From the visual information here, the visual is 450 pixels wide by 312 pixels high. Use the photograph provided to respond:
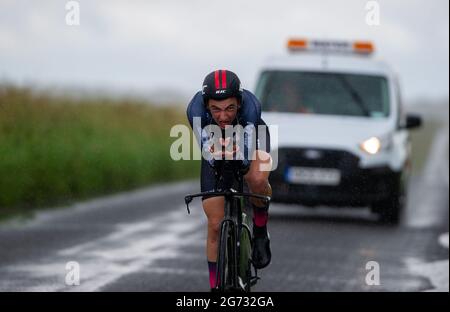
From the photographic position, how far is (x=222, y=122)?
7.73m

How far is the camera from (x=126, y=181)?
26781 millimetres

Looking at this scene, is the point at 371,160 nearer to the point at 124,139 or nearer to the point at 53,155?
the point at 53,155

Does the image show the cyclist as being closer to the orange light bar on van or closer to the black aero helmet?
the black aero helmet

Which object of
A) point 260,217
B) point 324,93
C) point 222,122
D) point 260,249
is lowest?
point 260,249

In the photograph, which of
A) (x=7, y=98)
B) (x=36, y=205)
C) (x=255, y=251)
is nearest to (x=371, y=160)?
(x=36, y=205)

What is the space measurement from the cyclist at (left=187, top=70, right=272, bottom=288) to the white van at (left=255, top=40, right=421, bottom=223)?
28.1ft

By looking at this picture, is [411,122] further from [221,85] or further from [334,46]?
[221,85]

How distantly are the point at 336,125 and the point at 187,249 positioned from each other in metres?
4.31

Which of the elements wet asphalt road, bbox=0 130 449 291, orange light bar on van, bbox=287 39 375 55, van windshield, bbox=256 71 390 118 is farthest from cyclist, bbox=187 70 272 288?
orange light bar on van, bbox=287 39 375 55

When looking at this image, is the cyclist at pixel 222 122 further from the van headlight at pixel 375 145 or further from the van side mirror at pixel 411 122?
the van side mirror at pixel 411 122

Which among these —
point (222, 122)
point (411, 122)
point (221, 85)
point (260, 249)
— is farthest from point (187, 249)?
point (221, 85)

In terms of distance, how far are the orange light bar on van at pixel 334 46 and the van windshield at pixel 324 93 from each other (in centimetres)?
107

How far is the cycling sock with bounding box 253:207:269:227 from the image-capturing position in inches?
337

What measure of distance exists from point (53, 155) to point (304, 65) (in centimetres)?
510
